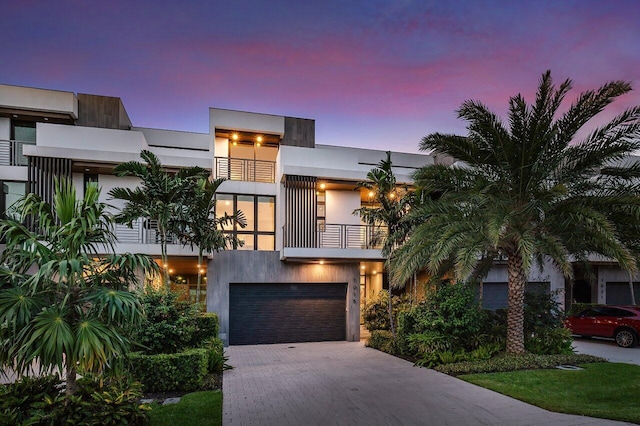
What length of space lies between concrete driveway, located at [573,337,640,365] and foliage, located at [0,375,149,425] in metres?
12.8

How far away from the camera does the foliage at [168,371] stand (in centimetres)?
865

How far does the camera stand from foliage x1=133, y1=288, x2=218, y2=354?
906cm

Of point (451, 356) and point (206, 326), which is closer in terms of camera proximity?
point (451, 356)

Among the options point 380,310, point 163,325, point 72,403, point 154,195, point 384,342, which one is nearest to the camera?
point 72,403

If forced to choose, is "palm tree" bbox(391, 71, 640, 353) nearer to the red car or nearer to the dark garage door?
the red car

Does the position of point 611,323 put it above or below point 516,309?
below

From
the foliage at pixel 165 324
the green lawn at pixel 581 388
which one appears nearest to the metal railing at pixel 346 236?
the foliage at pixel 165 324

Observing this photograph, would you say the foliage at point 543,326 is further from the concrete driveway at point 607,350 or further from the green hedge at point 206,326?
the green hedge at point 206,326

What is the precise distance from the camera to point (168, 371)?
28.5 feet

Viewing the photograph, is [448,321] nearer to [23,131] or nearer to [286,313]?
[286,313]

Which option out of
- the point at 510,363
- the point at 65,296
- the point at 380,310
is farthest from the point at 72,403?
the point at 380,310

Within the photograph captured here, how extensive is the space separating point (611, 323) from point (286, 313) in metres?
12.0

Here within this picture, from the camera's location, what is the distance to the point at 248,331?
15.5 m

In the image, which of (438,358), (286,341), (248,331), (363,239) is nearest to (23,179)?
(248,331)
